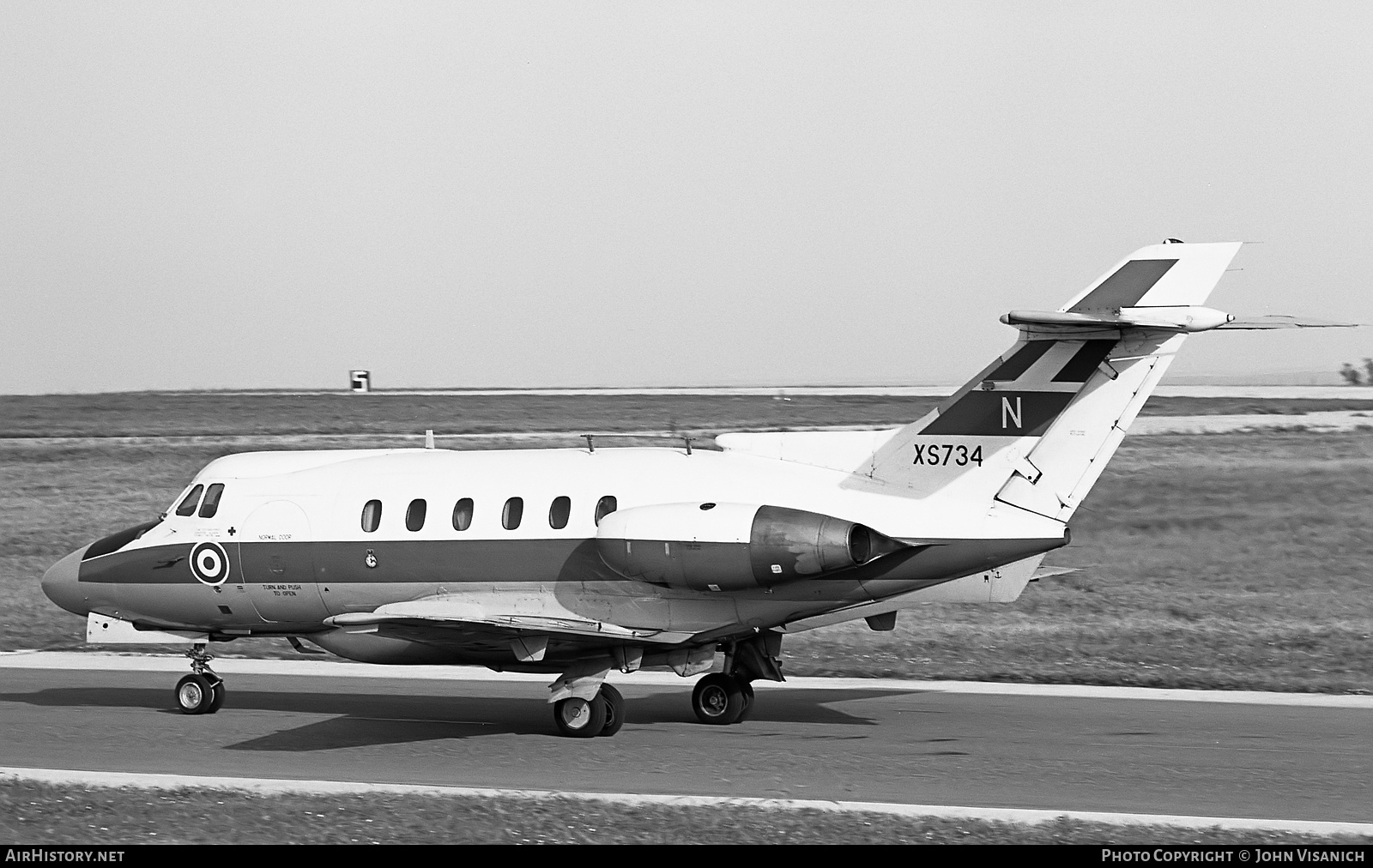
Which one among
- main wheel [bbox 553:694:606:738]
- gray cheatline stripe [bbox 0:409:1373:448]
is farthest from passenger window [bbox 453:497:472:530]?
gray cheatline stripe [bbox 0:409:1373:448]

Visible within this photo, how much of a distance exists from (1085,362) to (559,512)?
17.9 feet

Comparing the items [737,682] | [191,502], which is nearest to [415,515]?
[191,502]

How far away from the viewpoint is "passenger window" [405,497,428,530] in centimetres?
1642

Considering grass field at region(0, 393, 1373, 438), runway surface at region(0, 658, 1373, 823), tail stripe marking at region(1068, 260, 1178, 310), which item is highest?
grass field at region(0, 393, 1373, 438)

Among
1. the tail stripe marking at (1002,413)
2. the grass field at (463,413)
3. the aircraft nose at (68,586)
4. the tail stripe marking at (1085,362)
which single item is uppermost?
the grass field at (463,413)

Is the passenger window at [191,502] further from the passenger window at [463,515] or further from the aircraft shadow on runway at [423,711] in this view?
the passenger window at [463,515]

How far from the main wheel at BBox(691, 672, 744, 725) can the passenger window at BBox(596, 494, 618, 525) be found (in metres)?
2.26

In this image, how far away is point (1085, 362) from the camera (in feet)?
48.7

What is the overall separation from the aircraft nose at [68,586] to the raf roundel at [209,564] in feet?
5.49

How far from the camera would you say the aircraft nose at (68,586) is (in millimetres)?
18031

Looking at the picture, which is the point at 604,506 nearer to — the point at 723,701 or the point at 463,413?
the point at 723,701

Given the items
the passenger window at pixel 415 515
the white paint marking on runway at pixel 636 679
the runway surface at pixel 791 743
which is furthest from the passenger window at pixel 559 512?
the white paint marking on runway at pixel 636 679

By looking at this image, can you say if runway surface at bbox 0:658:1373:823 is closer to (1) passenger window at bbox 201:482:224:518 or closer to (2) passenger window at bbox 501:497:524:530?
(2) passenger window at bbox 501:497:524:530
